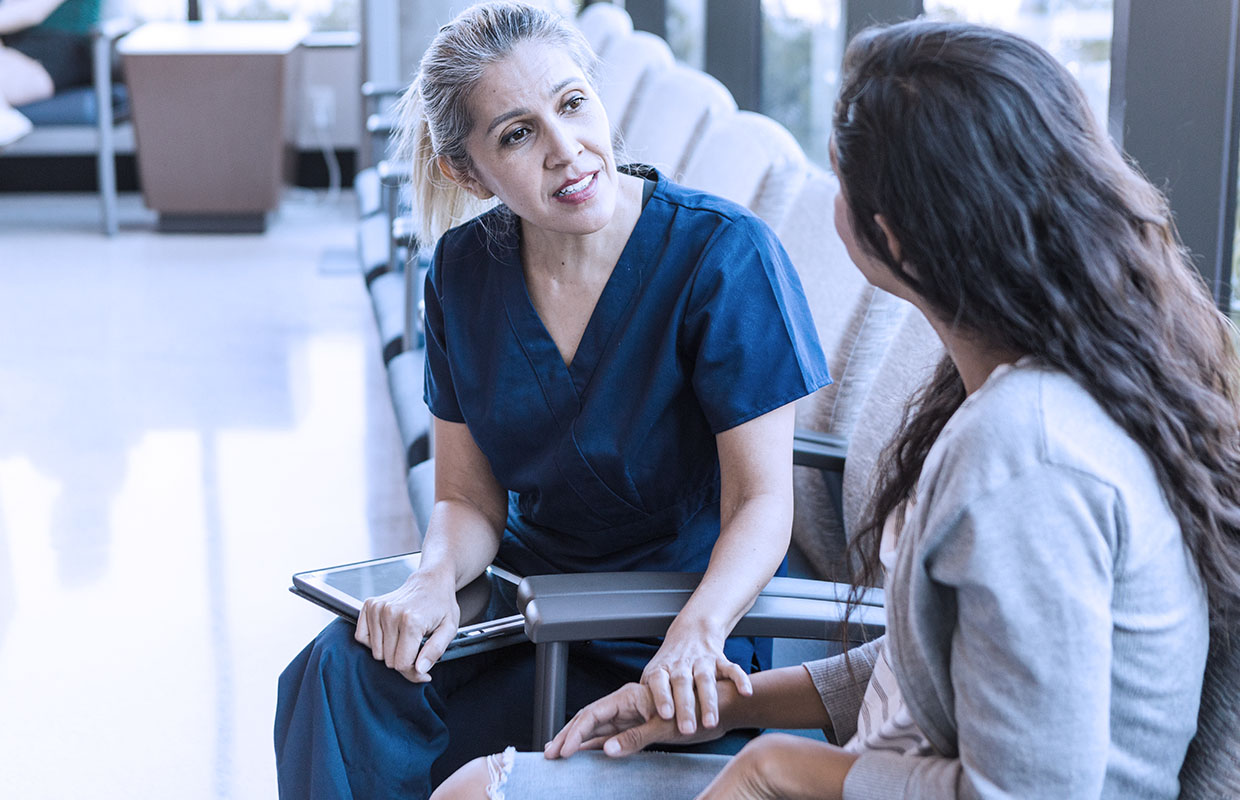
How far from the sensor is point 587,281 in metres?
1.57

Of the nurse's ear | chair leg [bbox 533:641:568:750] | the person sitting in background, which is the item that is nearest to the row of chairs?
chair leg [bbox 533:641:568:750]

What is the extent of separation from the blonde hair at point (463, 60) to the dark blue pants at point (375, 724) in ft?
1.92

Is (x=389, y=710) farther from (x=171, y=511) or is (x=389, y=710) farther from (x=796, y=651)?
(x=171, y=511)

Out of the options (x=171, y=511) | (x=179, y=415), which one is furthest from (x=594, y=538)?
(x=179, y=415)

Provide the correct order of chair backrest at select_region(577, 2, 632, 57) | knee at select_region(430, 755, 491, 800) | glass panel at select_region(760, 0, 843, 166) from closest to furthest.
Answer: knee at select_region(430, 755, 491, 800) → glass panel at select_region(760, 0, 843, 166) → chair backrest at select_region(577, 2, 632, 57)

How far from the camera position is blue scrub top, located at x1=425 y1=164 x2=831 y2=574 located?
146 cm

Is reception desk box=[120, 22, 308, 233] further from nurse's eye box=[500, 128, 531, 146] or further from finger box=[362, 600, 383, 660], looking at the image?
finger box=[362, 600, 383, 660]

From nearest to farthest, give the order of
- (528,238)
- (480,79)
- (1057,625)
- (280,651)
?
(1057,625) → (480,79) → (528,238) → (280,651)

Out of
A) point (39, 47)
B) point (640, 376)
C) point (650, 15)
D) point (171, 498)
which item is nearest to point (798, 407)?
point (640, 376)

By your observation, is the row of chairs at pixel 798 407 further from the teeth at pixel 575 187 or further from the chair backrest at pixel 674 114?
the teeth at pixel 575 187

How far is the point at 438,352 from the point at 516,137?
11.9 inches

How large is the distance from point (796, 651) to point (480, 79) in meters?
0.83

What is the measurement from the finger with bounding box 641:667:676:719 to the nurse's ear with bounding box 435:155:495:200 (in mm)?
646

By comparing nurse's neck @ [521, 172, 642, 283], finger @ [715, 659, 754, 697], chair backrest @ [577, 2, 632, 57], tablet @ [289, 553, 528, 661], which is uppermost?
chair backrest @ [577, 2, 632, 57]
